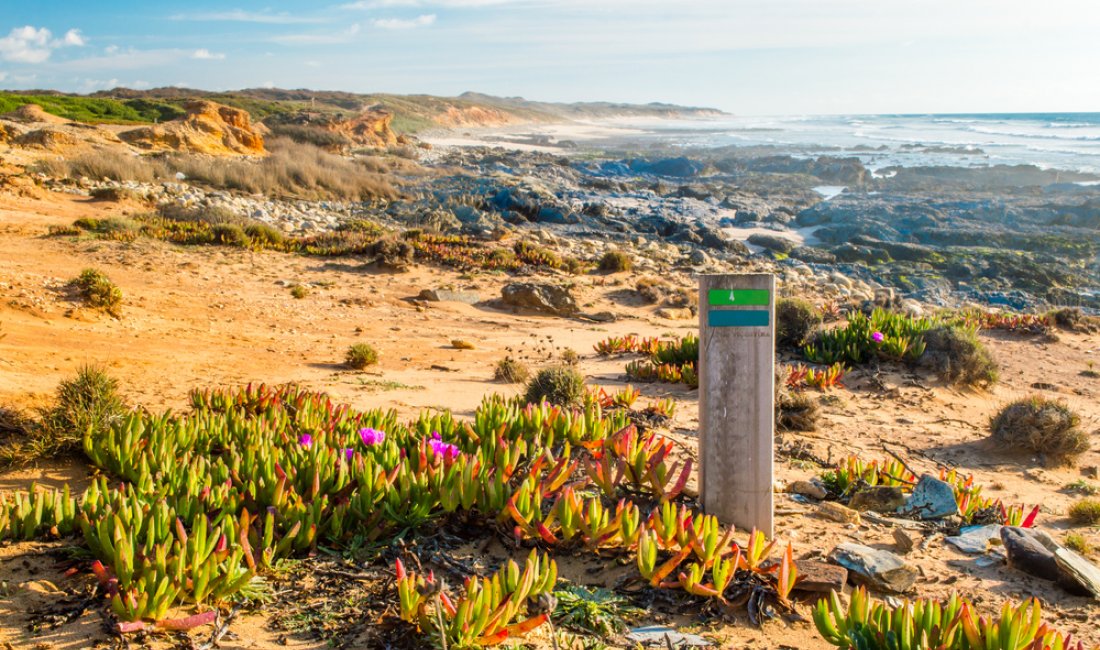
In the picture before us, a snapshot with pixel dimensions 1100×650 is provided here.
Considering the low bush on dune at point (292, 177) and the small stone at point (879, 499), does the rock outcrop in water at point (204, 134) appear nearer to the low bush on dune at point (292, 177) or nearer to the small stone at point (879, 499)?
the low bush on dune at point (292, 177)

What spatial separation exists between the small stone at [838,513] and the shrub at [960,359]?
16.1 feet

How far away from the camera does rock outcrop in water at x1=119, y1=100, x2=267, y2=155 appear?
28359 millimetres

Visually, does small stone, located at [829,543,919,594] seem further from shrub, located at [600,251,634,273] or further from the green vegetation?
the green vegetation

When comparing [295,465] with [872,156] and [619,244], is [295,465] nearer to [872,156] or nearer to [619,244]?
[619,244]

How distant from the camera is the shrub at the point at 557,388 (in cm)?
673

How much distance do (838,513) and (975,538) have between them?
27.9 inches

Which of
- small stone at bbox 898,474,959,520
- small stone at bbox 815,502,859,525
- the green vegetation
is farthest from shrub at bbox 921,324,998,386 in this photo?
the green vegetation

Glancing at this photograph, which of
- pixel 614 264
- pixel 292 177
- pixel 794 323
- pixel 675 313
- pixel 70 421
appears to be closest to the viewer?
pixel 70 421

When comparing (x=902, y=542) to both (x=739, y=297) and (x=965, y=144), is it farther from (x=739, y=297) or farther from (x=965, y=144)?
(x=965, y=144)

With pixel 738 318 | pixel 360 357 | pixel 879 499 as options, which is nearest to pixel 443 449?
pixel 738 318

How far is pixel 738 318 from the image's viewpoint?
394 centimetres

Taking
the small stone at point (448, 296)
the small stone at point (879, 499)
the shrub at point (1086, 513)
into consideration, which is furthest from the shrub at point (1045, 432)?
the small stone at point (448, 296)

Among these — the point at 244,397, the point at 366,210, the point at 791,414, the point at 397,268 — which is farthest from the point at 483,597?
the point at 366,210

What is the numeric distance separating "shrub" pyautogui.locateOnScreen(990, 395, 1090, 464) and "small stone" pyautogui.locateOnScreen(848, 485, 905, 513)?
2.54 m
